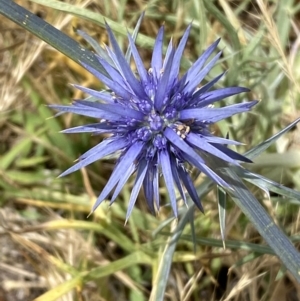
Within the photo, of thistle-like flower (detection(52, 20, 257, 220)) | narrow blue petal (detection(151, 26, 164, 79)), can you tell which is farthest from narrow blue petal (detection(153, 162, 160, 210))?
narrow blue petal (detection(151, 26, 164, 79))

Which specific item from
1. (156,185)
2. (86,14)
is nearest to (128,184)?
(86,14)

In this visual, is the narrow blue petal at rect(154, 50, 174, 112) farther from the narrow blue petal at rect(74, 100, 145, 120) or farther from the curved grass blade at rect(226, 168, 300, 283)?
the curved grass blade at rect(226, 168, 300, 283)

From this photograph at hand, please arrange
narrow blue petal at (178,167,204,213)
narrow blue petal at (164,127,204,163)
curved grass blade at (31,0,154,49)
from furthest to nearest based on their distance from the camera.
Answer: curved grass blade at (31,0,154,49) < narrow blue petal at (178,167,204,213) < narrow blue petal at (164,127,204,163)

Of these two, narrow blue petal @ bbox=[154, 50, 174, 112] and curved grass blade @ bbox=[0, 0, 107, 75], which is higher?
curved grass blade @ bbox=[0, 0, 107, 75]

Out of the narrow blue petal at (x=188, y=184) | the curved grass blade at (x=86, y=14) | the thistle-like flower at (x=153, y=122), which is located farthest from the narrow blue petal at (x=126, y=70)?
the curved grass blade at (x=86, y=14)

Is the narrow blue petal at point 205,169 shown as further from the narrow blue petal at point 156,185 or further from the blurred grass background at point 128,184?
the blurred grass background at point 128,184

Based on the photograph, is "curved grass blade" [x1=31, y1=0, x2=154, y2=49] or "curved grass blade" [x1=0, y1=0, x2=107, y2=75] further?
"curved grass blade" [x1=31, y1=0, x2=154, y2=49]

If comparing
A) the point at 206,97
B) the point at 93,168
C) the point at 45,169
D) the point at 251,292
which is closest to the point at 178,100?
the point at 206,97

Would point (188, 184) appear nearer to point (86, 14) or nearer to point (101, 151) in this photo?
point (101, 151)
